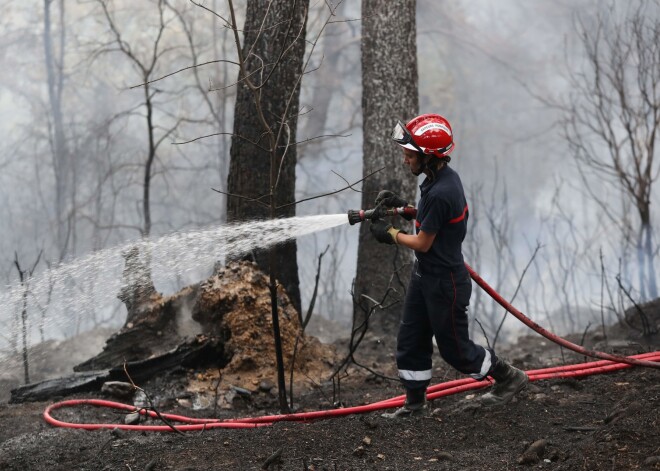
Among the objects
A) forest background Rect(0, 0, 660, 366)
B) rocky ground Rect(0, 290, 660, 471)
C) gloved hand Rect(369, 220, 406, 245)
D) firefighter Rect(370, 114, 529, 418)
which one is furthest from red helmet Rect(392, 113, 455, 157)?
forest background Rect(0, 0, 660, 366)

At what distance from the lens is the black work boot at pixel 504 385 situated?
4.86 m

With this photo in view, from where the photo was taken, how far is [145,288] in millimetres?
6680

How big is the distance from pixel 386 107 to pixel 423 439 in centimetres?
443

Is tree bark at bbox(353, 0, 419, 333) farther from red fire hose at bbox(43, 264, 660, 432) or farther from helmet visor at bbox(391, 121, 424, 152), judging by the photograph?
helmet visor at bbox(391, 121, 424, 152)

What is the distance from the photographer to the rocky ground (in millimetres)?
3754

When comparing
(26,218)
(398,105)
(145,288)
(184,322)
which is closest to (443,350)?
(184,322)

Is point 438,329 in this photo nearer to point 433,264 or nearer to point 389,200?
point 433,264

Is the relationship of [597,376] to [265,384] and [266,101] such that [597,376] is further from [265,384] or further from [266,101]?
[266,101]

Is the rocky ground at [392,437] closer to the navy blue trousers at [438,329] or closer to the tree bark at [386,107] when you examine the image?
the navy blue trousers at [438,329]

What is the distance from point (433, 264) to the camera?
4527 millimetres

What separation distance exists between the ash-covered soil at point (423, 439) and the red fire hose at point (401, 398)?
0.21ft

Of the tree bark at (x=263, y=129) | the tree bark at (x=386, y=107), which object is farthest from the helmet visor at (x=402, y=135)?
the tree bark at (x=386, y=107)

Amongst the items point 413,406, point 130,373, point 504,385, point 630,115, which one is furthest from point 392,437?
point 630,115

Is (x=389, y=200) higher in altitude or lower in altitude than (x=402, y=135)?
lower
